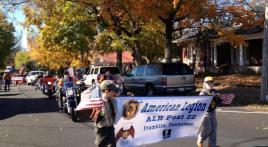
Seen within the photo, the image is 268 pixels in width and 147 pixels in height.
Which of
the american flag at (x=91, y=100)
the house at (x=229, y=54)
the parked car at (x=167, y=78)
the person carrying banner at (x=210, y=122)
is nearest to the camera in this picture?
the american flag at (x=91, y=100)

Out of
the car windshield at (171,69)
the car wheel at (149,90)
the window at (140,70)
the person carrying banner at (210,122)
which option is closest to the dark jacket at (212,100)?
Answer: the person carrying banner at (210,122)

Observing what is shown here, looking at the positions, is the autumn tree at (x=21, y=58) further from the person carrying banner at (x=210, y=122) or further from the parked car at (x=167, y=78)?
the person carrying banner at (x=210, y=122)

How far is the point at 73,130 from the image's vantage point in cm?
1363

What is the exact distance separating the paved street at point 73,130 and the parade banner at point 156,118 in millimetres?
1408

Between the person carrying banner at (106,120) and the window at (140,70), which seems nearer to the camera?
the person carrying banner at (106,120)

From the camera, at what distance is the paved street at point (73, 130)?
37.0 feet

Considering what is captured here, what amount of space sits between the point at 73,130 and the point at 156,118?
5037mm

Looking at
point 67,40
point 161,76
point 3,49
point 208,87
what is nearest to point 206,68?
point 67,40

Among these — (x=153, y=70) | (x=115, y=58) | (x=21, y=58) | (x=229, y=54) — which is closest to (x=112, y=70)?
(x=153, y=70)

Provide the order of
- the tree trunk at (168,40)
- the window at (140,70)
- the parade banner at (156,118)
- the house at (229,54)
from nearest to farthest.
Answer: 1. the parade banner at (156,118)
2. the window at (140,70)
3. the tree trunk at (168,40)
4. the house at (229,54)

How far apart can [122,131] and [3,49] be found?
251ft

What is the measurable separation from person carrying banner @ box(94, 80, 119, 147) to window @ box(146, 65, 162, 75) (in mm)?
16196

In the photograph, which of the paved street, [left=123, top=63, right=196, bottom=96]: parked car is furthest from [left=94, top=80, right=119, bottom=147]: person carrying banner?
[left=123, top=63, right=196, bottom=96]: parked car

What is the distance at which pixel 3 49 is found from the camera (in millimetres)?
81688
